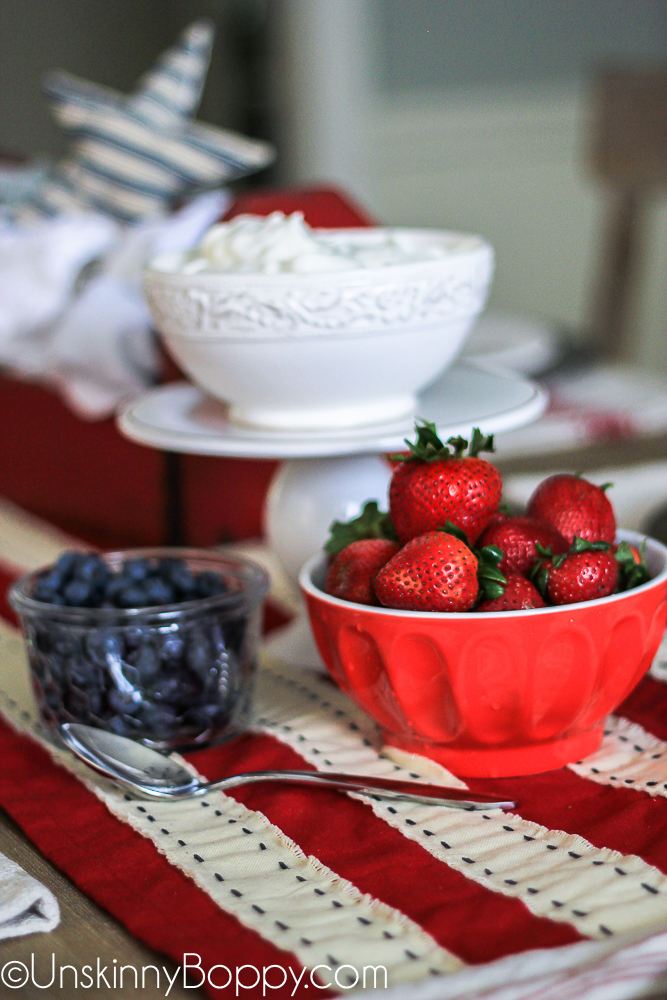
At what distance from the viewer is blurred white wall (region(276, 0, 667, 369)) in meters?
3.94

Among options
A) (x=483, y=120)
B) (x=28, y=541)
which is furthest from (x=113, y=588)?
(x=483, y=120)

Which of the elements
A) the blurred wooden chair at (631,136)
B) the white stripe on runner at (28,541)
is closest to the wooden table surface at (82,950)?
the white stripe on runner at (28,541)

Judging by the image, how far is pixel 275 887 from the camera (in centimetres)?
54

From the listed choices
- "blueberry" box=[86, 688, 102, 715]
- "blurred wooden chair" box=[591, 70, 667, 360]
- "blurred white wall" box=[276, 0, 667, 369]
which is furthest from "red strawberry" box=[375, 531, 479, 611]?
"blurred white wall" box=[276, 0, 667, 369]

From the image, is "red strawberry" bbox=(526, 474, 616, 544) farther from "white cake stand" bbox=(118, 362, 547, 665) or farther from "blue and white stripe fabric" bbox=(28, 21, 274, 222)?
"blue and white stripe fabric" bbox=(28, 21, 274, 222)

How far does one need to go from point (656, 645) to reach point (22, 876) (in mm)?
379

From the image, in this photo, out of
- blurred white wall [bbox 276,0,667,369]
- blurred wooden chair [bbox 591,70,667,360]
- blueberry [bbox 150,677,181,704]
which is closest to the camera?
blueberry [bbox 150,677,181,704]

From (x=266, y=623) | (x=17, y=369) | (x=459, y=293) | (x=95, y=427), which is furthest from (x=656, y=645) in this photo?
(x=17, y=369)

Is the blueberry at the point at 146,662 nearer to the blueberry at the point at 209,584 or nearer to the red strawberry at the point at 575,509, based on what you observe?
the blueberry at the point at 209,584

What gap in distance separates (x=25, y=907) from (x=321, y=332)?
0.40m

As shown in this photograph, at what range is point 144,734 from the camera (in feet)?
2.26

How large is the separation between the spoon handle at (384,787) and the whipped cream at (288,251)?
1.09 ft

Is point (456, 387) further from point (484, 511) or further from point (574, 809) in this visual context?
Result: point (574, 809)

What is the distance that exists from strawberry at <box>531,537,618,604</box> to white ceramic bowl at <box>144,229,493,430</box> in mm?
215
